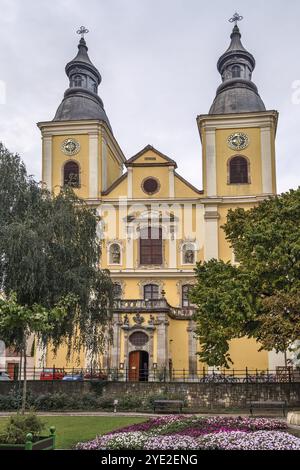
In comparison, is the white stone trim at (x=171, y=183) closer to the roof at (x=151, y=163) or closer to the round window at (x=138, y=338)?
the roof at (x=151, y=163)

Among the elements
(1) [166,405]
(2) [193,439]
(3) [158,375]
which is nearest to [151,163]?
(3) [158,375]

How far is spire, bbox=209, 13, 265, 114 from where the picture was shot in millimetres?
45875

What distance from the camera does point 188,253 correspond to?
43.0 m

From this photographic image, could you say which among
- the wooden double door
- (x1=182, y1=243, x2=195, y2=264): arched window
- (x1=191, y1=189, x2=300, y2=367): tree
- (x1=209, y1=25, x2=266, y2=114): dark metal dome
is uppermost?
(x1=209, y1=25, x2=266, y2=114): dark metal dome

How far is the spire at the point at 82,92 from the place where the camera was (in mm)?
47312

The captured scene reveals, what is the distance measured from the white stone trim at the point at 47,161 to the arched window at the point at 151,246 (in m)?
7.75

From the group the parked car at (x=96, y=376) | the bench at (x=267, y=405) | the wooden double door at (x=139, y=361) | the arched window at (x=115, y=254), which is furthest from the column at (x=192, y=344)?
the bench at (x=267, y=405)

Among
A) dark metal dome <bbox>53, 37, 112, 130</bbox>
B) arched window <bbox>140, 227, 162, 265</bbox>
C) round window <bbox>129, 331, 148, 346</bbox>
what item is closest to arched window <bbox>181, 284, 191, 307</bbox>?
arched window <bbox>140, 227, 162, 265</bbox>

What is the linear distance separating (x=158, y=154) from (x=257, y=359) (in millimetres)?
15226

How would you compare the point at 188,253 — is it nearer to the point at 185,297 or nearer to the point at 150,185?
the point at 185,297

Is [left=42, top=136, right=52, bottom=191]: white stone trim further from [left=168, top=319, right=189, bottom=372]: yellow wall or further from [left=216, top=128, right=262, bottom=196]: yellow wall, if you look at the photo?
[left=168, top=319, right=189, bottom=372]: yellow wall

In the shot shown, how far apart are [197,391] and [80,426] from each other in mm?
9799

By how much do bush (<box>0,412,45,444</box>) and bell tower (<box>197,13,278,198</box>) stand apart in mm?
31238
